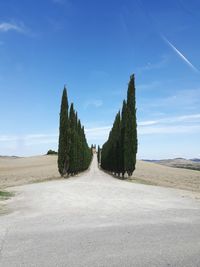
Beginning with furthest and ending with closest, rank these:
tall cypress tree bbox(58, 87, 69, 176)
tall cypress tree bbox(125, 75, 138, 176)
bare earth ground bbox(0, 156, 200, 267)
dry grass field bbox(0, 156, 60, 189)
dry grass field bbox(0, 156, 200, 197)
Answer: tall cypress tree bbox(58, 87, 69, 176), dry grass field bbox(0, 156, 60, 189), tall cypress tree bbox(125, 75, 138, 176), dry grass field bbox(0, 156, 200, 197), bare earth ground bbox(0, 156, 200, 267)

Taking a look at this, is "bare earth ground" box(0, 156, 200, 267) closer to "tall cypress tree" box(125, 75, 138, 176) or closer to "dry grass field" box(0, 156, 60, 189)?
"dry grass field" box(0, 156, 60, 189)

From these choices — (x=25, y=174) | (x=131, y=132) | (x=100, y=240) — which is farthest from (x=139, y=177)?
(x=100, y=240)

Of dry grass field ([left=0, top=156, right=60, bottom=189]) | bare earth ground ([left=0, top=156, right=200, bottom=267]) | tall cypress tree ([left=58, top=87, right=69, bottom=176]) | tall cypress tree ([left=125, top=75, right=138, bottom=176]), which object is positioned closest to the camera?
bare earth ground ([left=0, top=156, right=200, bottom=267])

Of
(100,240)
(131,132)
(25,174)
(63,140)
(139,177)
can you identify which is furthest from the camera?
(25,174)

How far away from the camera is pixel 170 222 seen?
9477mm

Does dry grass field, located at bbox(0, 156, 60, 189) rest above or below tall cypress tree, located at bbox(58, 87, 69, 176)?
below

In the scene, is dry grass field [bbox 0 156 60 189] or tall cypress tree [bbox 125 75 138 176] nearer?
tall cypress tree [bbox 125 75 138 176]

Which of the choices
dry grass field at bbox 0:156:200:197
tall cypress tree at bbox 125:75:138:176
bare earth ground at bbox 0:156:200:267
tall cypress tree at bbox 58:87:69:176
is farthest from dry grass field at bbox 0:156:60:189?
bare earth ground at bbox 0:156:200:267

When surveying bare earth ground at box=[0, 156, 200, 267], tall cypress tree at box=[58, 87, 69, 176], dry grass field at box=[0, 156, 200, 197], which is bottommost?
bare earth ground at box=[0, 156, 200, 267]

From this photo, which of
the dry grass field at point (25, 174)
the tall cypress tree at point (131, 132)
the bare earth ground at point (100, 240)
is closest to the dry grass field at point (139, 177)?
the dry grass field at point (25, 174)

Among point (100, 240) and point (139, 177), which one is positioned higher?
point (139, 177)

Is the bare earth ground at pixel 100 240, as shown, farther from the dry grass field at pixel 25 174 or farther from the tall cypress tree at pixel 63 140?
the tall cypress tree at pixel 63 140

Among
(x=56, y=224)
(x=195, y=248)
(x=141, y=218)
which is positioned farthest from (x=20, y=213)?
(x=195, y=248)

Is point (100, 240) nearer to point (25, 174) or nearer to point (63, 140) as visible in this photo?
point (63, 140)
